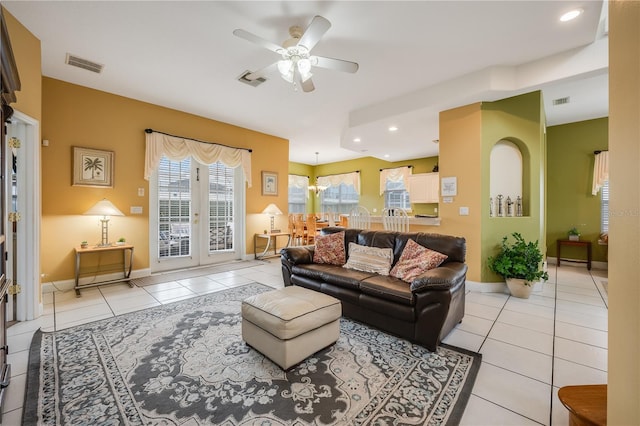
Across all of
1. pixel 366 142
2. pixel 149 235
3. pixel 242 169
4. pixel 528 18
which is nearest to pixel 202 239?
pixel 149 235

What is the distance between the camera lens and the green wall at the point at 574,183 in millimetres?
5211

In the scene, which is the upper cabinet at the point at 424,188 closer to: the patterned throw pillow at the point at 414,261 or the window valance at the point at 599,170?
the window valance at the point at 599,170


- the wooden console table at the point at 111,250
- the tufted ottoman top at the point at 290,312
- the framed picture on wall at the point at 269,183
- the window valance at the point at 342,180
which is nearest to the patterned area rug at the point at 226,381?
the tufted ottoman top at the point at 290,312

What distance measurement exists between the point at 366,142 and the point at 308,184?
4.62 metres

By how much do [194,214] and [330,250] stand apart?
128 inches

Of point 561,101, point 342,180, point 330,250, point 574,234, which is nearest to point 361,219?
point 330,250

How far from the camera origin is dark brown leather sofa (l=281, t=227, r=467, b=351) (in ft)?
7.13

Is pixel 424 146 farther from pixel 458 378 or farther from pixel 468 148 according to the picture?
pixel 458 378

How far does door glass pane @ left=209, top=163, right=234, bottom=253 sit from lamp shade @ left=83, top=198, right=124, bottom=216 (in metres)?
1.81

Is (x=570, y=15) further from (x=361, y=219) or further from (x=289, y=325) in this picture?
A: (x=289, y=325)

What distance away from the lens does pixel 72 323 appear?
108 inches

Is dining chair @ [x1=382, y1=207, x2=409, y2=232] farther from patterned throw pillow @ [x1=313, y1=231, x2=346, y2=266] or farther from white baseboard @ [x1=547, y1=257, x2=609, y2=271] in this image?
white baseboard @ [x1=547, y1=257, x2=609, y2=271]

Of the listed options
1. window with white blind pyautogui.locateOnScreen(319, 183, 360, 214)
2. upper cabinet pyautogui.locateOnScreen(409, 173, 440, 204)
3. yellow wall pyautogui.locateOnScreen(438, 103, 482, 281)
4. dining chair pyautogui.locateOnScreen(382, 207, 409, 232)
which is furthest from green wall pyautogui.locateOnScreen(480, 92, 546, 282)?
window with white blind pyautogui.locateOnScreen(319, 183, 360, 214)

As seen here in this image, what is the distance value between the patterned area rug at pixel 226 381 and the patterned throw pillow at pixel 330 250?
0.93 m
